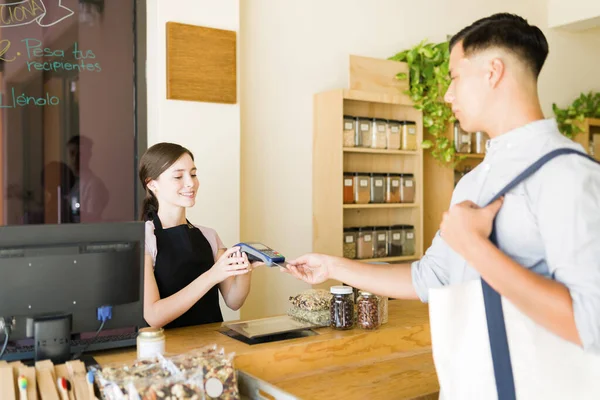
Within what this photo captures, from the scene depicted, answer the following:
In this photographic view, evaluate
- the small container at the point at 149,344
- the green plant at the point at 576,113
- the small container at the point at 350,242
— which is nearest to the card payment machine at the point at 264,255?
the small container at the point at 149,344

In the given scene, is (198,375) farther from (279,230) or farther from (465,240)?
(279,230)

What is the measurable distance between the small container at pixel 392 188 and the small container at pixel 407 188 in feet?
0.09

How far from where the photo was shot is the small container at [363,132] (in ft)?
12.8

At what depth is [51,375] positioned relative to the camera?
1470 millimetres

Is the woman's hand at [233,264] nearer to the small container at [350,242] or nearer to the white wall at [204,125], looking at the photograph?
the white wall at [204,125]

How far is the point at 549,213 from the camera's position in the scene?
116 cm

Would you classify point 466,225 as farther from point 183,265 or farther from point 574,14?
point 574,14

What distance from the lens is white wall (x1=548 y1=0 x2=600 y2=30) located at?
16.7ft

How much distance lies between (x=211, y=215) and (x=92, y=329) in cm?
174

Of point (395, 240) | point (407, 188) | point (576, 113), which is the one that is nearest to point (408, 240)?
point (395, 240)

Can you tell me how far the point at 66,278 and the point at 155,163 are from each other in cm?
102

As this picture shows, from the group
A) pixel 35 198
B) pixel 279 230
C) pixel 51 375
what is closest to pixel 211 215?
pixel 279 230

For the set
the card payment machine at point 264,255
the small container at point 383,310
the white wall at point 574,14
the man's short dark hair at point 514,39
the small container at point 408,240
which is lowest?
the small container at point 383,310

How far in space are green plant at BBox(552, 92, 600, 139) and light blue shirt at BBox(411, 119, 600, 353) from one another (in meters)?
4.14
